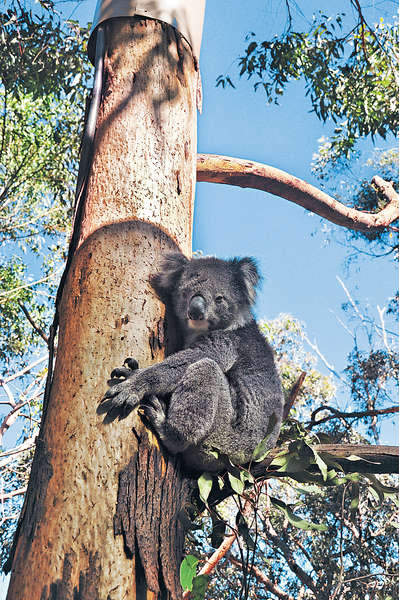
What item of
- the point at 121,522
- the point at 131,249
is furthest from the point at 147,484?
the point at 131,249

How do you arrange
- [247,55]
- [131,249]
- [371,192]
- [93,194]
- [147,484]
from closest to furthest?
[147,484] → [131,249] → [93,194] → [247,55] → [371,192]

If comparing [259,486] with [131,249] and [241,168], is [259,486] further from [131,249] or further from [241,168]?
[241,168]

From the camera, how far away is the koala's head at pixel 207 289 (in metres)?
2.29

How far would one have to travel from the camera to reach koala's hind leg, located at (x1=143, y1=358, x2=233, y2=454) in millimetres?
1871

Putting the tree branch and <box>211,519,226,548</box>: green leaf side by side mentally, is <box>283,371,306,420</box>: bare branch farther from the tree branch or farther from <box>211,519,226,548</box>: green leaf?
<box>211,519,226,548</box>: green leaf

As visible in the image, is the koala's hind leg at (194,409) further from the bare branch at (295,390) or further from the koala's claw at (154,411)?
the bare branch at (295,390)

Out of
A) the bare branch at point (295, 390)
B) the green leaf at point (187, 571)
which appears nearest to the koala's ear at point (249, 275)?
Answer: the bare branch at point (295, 390)

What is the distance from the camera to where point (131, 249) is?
6.93 feet

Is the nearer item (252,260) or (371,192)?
(252,260)

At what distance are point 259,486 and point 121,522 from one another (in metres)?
0.77

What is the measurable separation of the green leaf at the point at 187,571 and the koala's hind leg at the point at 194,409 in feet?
1.15

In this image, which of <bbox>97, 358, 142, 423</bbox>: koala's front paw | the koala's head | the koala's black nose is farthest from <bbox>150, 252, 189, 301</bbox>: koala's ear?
<bbox>97, 358, 142, 423</bbox>: koala's front paw

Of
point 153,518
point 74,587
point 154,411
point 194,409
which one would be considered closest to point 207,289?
point 194,409

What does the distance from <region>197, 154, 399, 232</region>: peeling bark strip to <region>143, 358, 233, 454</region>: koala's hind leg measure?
2532 mm
